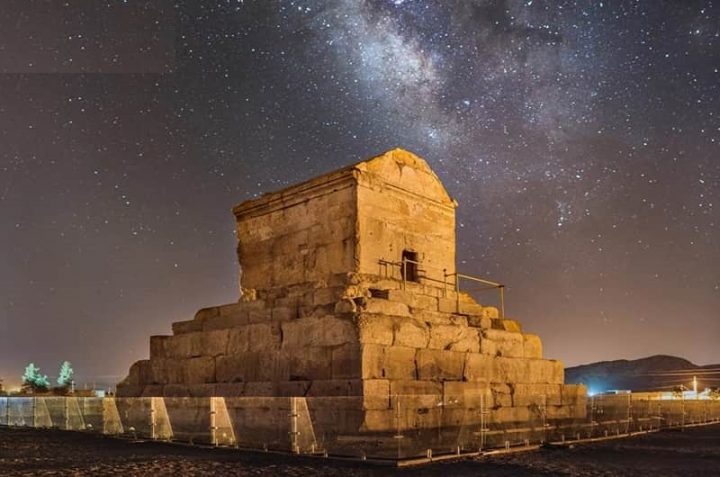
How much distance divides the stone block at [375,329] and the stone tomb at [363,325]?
0.11 ft

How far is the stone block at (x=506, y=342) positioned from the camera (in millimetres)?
18411

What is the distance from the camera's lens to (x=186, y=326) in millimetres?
19656

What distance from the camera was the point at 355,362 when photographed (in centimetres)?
1425

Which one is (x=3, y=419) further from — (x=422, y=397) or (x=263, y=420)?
(x=422, y=397)

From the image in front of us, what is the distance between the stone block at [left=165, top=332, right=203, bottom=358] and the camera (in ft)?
60.8

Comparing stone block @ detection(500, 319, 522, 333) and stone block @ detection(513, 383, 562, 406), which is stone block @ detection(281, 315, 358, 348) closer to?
stone block @ detection(513, 383, 562, 406)

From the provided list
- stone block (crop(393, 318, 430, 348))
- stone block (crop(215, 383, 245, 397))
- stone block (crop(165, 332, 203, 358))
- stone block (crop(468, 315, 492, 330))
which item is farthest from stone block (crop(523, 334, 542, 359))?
stone block (crop(165, 332, 203, 358))

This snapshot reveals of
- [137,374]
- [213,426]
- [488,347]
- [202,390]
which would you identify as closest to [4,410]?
[137,374]

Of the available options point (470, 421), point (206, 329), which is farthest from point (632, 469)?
point (206, 329)

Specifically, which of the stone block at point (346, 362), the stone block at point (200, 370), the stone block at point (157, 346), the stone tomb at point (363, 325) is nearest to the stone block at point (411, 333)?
the stone tomb at point (363, 325)

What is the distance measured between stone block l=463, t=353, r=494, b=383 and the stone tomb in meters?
0.04

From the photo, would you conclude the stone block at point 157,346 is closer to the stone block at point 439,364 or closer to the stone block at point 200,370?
the stone block at point 200,370

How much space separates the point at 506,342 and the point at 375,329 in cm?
532

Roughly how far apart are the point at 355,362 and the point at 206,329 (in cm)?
615
